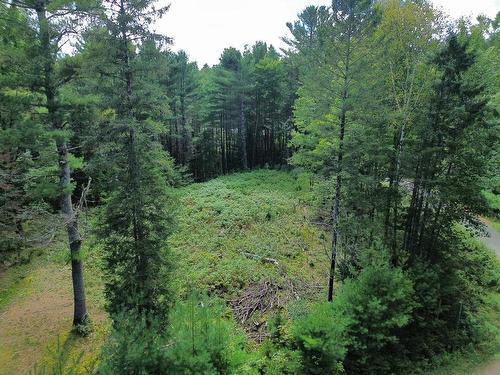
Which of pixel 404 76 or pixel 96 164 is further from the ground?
pixel 404 76

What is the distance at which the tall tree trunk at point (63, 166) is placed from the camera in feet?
29.1

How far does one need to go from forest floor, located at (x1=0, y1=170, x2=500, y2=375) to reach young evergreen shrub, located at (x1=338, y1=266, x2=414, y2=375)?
7.48ft

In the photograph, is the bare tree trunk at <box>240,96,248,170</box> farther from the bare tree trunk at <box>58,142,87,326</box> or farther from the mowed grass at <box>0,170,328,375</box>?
the bare tree trunk at <box>58,142,87,326</box>

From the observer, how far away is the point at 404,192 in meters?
11.9

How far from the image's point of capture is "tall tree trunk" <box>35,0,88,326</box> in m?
8.86

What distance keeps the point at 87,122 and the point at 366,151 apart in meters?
8.32

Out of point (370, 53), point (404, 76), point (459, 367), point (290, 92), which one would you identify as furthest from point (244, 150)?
point (459, 367)

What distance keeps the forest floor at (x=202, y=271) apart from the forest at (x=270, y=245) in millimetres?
102

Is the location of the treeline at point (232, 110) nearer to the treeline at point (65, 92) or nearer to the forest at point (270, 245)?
the forest at point (270, 245)

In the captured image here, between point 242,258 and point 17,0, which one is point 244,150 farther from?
point 17,0

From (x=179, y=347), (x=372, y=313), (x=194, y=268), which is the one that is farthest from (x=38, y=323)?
(x=372, y=313)

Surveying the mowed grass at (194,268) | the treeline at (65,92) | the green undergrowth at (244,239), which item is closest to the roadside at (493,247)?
the mowed grass at (194,268)

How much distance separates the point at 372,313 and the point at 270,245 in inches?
306

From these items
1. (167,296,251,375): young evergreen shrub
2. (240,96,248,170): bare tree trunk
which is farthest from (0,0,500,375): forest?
(240,96,248,170): bare tree trunk
